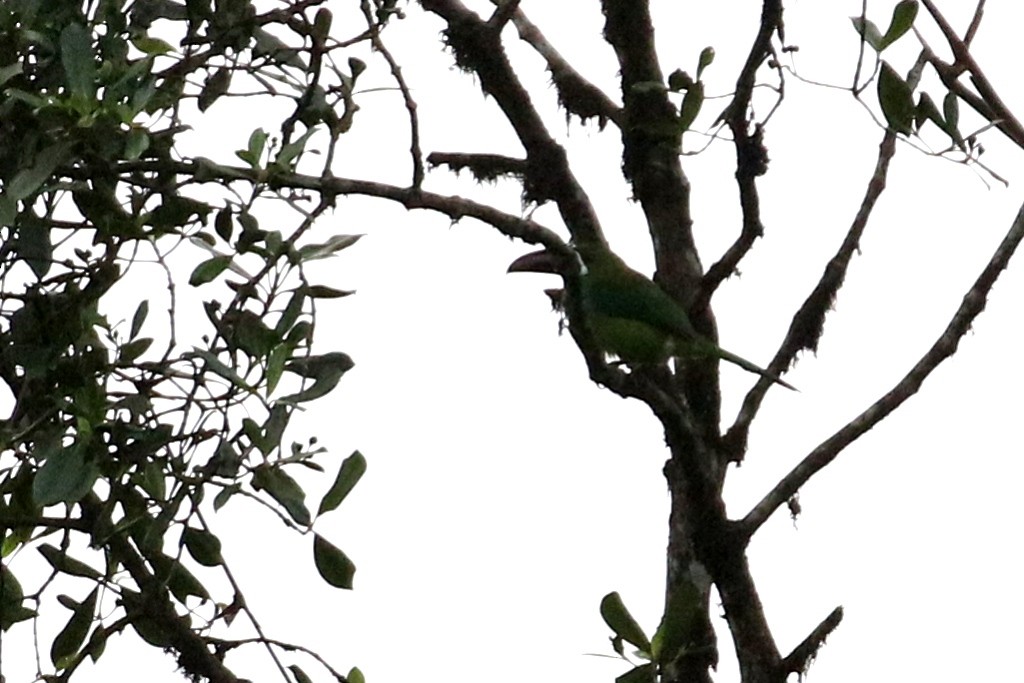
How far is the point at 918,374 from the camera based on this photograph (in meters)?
2.36

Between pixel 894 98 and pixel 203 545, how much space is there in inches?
48.7

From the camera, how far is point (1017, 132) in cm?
218

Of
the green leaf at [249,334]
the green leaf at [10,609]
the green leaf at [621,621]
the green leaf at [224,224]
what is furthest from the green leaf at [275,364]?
the green leaf at [621,621]

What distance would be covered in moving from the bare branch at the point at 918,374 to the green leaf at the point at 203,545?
0.92 m

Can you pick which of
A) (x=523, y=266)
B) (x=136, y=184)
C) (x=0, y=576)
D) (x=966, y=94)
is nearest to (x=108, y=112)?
(x=136, y=184)

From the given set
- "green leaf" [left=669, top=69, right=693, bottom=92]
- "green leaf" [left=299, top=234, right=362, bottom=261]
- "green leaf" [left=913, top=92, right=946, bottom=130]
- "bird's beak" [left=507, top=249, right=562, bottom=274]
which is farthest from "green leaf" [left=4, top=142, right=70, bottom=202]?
"green leaf" [left=913, top=92, right=946, bottom=130]

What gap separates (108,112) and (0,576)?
759mm

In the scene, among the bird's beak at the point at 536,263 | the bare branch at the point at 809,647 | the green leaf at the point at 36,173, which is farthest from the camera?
the bird's beak at the point at 536,263

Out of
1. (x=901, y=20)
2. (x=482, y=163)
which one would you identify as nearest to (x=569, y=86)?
(x=482, y=163)

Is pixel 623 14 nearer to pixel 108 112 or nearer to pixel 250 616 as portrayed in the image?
pixel 108 112

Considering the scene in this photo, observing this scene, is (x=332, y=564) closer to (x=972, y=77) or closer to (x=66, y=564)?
(x=66, y=564)

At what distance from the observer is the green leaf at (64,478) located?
2.01 m

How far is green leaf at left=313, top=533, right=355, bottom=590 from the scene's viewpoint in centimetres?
211

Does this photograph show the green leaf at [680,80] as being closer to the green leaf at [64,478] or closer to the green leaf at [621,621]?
the green leaf at [621,621]
